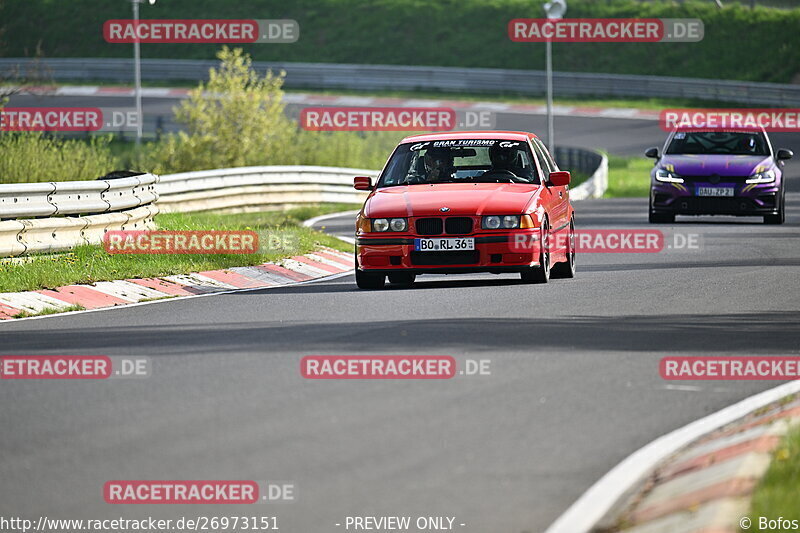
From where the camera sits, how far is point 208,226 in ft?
67.6

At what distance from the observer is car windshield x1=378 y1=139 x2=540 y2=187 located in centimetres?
1656

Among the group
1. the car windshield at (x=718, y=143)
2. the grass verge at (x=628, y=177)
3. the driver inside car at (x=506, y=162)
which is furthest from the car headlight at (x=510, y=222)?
the grass verge at (x=628, y=177)

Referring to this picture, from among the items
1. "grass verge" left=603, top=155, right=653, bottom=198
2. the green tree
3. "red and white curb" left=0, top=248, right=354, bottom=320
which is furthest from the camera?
"grass verge" left=603, top=155, right=653, bottom=198

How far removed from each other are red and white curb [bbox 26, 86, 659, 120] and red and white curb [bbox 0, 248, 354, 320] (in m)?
36.7

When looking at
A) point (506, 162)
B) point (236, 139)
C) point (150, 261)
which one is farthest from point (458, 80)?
point (506, 162)

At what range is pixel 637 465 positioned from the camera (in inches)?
293

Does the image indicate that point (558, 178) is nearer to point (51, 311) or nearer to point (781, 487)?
point (51, 311)

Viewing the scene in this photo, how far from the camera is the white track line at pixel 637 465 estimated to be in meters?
6.48

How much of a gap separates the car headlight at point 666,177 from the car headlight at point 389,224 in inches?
394

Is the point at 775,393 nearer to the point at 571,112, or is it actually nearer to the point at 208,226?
the point at 208,226

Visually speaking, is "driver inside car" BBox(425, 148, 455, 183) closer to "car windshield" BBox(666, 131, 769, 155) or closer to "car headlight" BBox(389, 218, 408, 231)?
"car headlight" BBox(389, 218, 408, 231)

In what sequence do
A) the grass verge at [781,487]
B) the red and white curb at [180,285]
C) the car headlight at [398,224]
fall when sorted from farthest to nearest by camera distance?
the car headlight at [398,224]
the red and white curb at [180,285]
the grass verge at [781,487]

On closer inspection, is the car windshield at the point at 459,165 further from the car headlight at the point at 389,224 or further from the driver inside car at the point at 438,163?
the car headlight at the point at 389,224

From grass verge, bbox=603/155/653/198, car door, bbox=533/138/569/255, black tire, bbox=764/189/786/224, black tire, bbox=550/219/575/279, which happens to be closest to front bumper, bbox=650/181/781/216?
black tire, bbox=764/189/786/224
